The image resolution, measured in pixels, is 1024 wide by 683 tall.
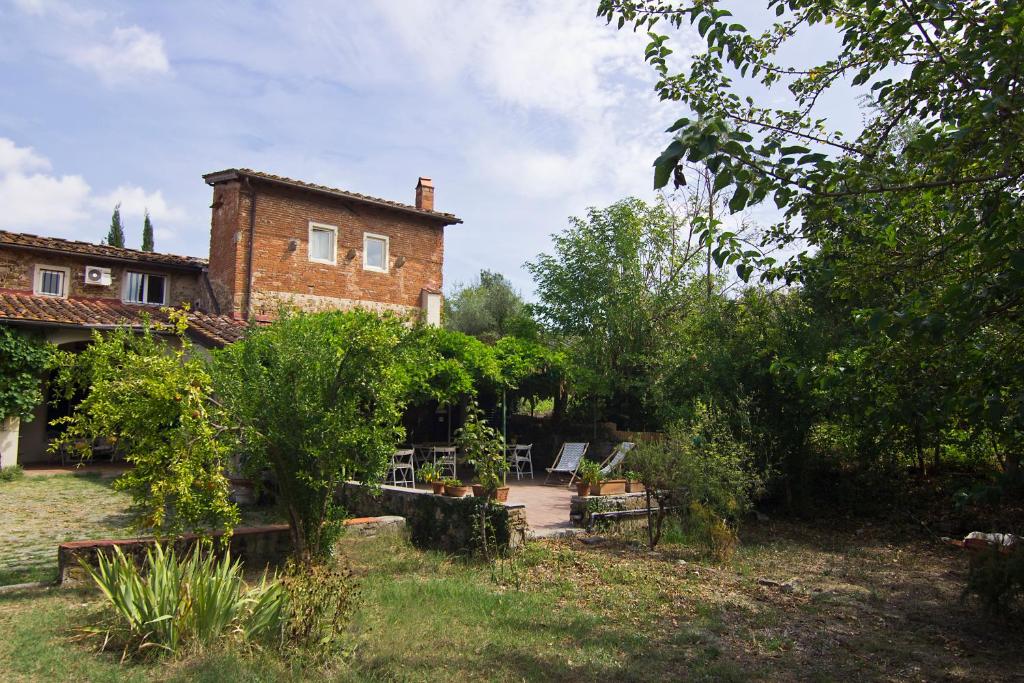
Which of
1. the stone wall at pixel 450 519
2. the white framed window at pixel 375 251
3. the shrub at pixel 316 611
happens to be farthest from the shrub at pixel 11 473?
the shrub at pixel 316 611

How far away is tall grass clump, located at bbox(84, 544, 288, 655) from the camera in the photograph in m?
4.57

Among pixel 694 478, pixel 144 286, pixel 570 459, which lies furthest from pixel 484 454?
pixel 144 286

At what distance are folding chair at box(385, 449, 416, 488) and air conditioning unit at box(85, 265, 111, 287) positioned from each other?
29.3 feet

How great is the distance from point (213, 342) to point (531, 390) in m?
7.63

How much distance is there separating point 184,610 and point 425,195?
17541mm

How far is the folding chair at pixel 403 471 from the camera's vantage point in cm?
1273

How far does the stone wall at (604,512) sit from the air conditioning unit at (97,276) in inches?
520

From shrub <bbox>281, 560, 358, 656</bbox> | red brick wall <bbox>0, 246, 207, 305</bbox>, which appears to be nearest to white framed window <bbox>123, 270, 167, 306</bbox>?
red brick wall <bbox>0, 246, 207, 305</bbox>

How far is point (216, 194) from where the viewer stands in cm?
1841

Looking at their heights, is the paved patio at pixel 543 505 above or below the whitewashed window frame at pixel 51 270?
below

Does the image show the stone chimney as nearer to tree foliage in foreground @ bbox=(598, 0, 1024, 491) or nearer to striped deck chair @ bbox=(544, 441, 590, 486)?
striped deck chair @ bbox=(544, 441, 590, 486)

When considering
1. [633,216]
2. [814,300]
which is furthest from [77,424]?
[633,216]

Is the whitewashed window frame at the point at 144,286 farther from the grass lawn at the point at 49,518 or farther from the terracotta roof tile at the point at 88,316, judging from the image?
the grass lawn at the point at 49,518

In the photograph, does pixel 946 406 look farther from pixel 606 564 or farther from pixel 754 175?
pixel 606 564
